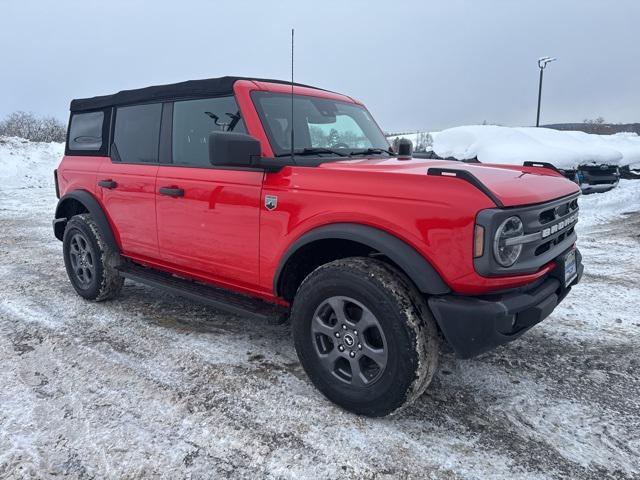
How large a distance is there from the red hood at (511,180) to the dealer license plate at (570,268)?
0.39 m

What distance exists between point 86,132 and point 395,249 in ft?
12.4

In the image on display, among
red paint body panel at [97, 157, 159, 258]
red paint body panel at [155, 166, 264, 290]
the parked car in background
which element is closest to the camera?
red paint body panel at [155, 166, 264, 290]

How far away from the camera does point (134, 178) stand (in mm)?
4004

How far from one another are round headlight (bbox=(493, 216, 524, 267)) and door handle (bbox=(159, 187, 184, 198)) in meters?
2.30

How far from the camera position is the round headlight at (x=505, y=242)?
227 cm

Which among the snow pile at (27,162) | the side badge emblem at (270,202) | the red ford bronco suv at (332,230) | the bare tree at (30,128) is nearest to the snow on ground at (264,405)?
the red ford bronco suv at (332,230)

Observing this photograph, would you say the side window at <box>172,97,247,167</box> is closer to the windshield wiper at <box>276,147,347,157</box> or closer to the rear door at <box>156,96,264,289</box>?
the rear door at <box>156,96,264,289</box>

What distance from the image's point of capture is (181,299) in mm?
4762

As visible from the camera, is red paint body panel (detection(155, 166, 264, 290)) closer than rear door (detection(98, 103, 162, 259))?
Yes

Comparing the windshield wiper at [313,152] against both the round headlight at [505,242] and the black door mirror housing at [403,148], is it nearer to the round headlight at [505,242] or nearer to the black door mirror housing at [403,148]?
the black door mirror housing at [403,148]

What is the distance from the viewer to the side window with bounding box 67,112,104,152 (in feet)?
15.1

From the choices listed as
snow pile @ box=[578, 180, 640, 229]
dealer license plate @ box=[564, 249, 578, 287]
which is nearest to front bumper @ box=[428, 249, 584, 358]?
dealer license plate @ box=[564, 249, 578, 287]

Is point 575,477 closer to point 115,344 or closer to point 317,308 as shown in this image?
point 317,308

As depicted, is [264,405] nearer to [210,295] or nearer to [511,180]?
[210,295]
